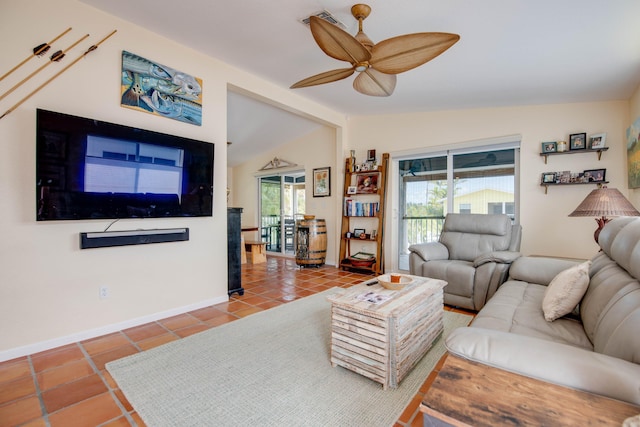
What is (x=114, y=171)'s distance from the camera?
2354 mm

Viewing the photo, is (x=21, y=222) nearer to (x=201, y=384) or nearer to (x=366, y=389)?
(x=201, y=384)

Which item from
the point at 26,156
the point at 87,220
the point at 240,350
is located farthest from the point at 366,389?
the point at 26,156

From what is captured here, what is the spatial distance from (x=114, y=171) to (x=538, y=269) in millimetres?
3632

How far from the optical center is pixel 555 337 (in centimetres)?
146

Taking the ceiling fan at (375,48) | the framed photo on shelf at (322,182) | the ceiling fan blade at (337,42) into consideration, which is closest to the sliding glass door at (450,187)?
the framed photo on shelf at (322,182)

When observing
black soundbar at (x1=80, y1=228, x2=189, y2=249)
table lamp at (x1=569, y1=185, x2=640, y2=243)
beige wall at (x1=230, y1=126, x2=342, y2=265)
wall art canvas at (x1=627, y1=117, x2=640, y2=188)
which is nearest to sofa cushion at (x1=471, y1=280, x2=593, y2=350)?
table lamp at (x1=569, y1=185, x2=640, y2=243)

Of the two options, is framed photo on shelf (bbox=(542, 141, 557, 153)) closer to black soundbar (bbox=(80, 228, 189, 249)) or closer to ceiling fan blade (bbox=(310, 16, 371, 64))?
ceiling fan blade (bbox=(310, 16, 371, 64))

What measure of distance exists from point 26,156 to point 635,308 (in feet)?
11.5

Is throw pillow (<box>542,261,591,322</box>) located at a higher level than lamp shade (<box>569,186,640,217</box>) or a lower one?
lower

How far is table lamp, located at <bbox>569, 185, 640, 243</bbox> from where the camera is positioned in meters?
2.27

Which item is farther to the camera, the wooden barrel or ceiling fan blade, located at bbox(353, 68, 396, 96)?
the wooden barrel

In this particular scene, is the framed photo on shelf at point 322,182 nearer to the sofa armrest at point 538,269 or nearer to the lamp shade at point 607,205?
the sofa armrest at point 538,269

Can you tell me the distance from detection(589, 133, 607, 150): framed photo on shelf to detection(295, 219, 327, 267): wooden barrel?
3.61 meters

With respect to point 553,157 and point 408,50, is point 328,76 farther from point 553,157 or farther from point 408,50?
point 553,157
